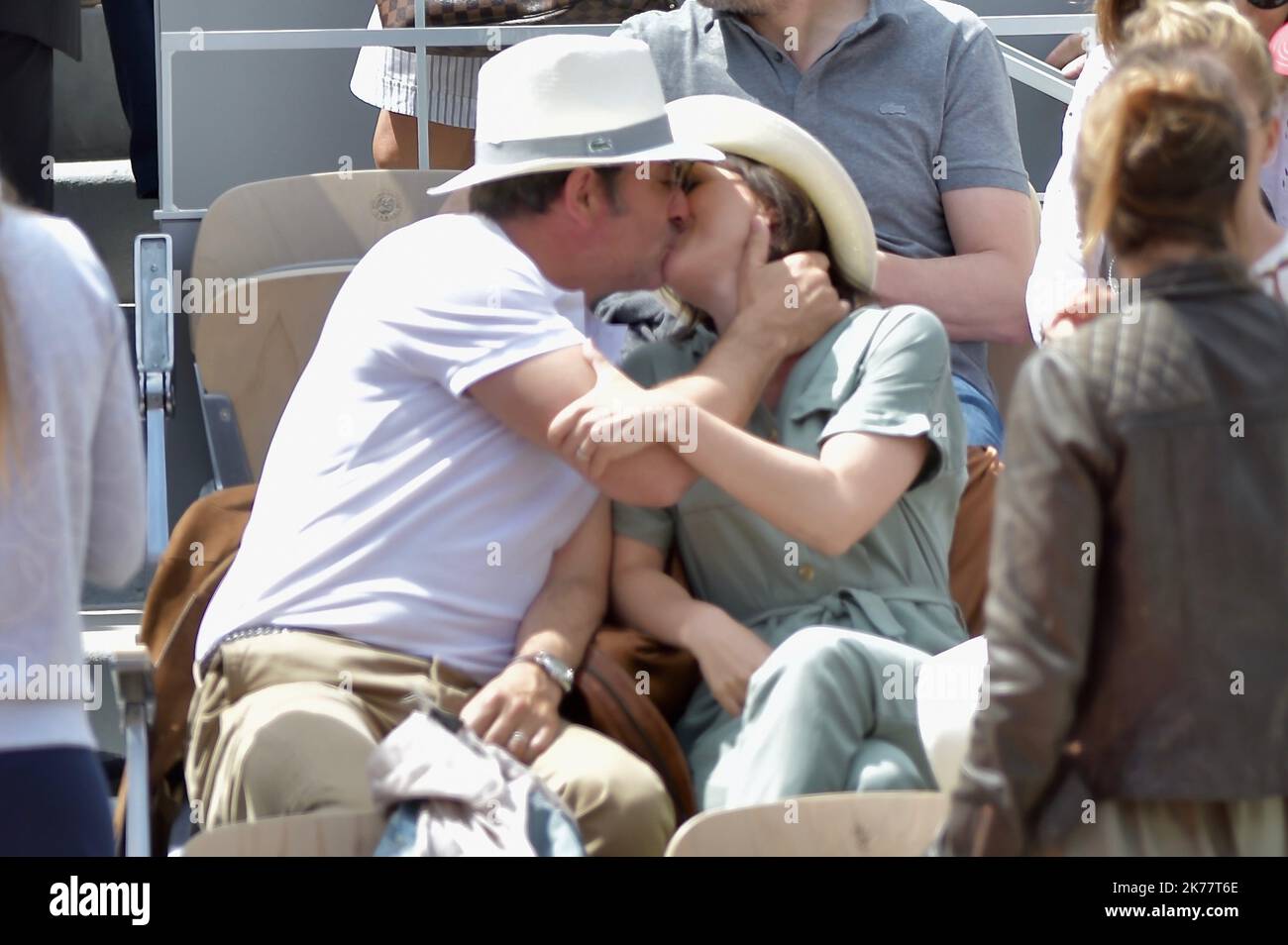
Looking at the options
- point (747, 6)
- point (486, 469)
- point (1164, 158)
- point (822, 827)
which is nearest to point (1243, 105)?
point (1164, 158)

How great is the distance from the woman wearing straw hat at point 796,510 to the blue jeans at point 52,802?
0.78 m

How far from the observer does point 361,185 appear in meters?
3.60

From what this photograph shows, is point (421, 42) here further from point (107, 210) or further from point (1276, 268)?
point (1276, 268)

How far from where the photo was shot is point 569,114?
2.70 meters

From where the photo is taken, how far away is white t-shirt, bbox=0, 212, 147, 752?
1.88m

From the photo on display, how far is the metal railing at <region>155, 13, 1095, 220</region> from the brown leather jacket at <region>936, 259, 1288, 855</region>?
2590 mm

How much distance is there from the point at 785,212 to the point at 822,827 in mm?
1065

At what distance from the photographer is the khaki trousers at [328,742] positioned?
7.56 ft

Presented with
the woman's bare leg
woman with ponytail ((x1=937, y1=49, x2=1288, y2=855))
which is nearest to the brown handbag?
the woman's bare leg

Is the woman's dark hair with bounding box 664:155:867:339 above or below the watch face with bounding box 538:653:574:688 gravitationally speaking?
above

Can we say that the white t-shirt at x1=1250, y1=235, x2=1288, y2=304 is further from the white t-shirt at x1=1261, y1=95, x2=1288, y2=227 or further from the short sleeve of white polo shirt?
the short sleeve of white polo shirt

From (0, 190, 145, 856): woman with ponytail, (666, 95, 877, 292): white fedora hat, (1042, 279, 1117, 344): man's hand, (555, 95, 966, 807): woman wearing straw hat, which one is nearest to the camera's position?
(0, 190, 145, 856): woman with ponytail

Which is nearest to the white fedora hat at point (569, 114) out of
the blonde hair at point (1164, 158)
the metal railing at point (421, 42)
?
the blonde hair at point (1164, 158)
